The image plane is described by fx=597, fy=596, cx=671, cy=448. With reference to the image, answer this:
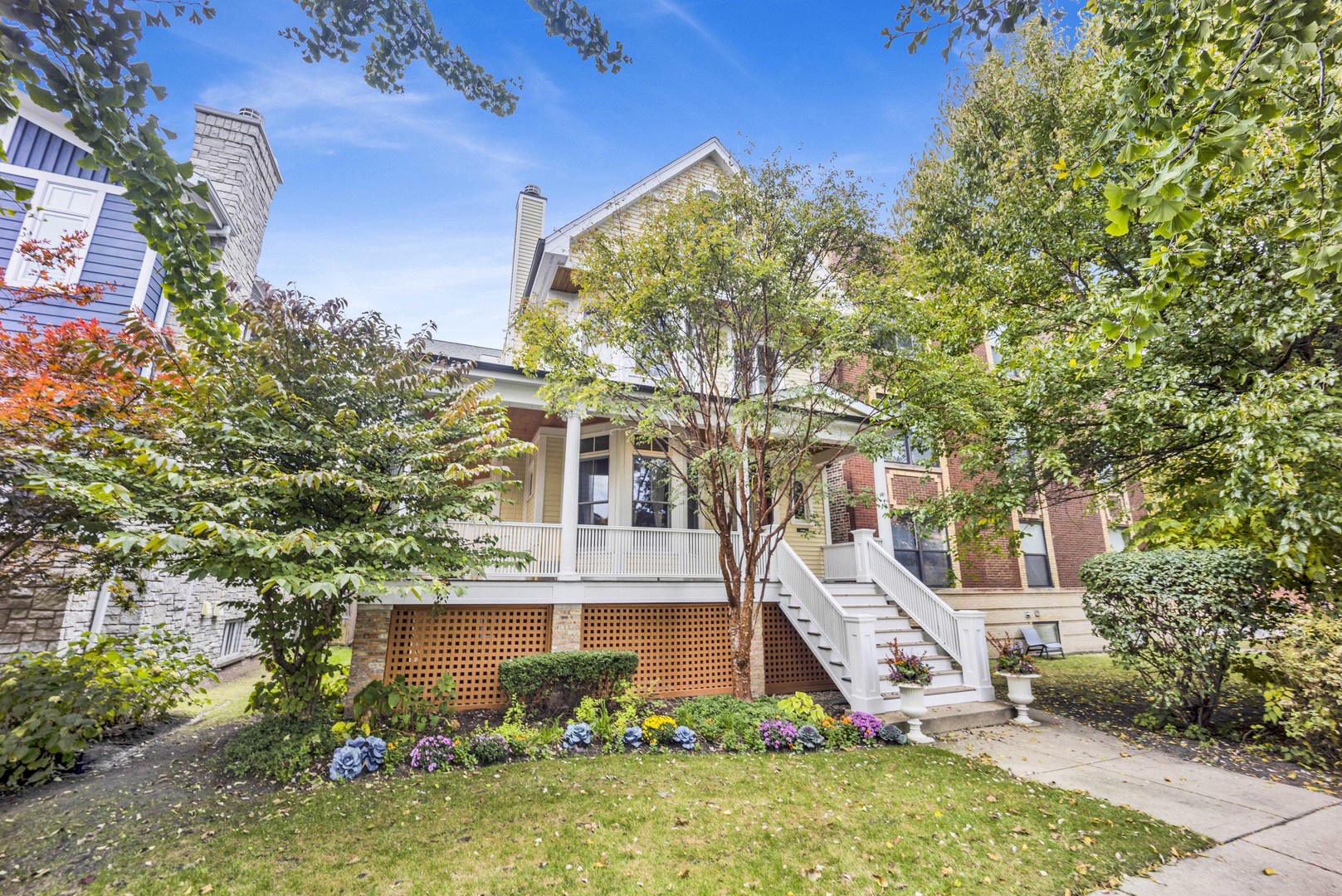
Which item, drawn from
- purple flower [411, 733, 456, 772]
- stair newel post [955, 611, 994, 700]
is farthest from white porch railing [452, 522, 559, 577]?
stair newel post [955, 611, 994, 700]

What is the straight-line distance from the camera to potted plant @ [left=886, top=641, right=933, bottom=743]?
7773 mm

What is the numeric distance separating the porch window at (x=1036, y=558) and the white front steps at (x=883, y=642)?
272 inches

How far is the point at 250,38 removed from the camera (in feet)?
14.5

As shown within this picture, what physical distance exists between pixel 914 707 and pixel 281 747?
24.3ft

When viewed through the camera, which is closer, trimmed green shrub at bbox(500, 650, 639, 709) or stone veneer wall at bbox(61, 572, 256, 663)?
trimmed green shrub at bbox(500, 650, 639, 709)

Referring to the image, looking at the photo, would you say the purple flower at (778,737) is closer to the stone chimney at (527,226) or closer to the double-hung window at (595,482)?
the double-hung window at (595,482)

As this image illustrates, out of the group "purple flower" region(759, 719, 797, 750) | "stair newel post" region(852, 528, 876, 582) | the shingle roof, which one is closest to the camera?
"purple flower" region(759, 719, 797, 750)

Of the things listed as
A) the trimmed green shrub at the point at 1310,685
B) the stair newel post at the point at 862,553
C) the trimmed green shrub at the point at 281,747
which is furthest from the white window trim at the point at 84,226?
the trimmed green shrub at the point at 1310,685

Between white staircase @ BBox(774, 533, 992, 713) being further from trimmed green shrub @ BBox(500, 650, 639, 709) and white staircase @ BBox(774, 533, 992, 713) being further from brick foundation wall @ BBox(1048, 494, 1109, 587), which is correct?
brick foundation wall @ BBox(1048, 494, 1109, 587)

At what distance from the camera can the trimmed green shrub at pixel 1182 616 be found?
23.2 feet

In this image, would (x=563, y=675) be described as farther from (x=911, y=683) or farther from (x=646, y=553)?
(x=911, y=683)

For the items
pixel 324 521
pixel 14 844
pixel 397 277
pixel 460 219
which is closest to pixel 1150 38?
pixel 324 521

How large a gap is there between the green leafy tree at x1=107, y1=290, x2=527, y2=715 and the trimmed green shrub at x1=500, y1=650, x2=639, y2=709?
66.6 inches

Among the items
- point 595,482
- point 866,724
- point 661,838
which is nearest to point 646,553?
point 595,482
